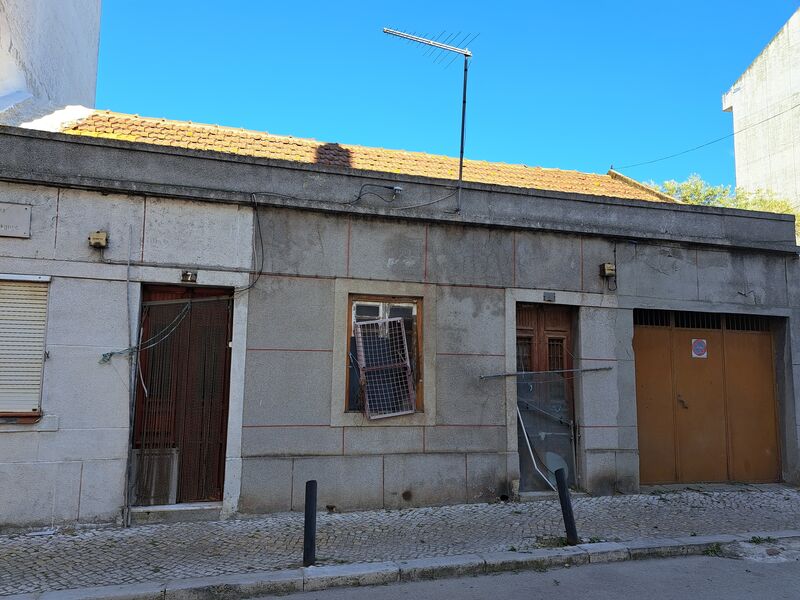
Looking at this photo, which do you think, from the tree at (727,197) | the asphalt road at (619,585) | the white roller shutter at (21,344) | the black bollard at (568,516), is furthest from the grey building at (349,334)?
the tree at (727,197)

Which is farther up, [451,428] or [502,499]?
[451,428]

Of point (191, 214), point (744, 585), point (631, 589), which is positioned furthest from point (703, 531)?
point (191, 214)

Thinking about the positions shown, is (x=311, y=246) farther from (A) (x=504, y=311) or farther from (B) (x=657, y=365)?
(B) (x=657, y=365)

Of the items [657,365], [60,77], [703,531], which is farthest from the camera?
[60,77]

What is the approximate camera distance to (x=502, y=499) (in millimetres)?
7812

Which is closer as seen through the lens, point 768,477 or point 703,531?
point 703,531

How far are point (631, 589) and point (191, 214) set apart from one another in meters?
6.19

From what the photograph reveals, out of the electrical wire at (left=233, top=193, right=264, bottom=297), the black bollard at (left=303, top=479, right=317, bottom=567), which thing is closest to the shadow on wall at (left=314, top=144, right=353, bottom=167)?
the electrical wire at (left=233, top=193, right=264, bottom=297)

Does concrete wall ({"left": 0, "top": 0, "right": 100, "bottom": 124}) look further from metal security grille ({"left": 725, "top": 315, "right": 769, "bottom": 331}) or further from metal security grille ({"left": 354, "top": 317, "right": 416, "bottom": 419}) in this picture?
metal security grille ({"left": 725, "top": 315, "right": 769, "bottom": 331})

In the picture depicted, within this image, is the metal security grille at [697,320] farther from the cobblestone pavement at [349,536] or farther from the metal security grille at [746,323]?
the cobblestone pavement at [349,536]

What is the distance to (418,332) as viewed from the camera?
7.92m

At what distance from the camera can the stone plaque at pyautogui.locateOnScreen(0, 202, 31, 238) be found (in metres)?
6.52

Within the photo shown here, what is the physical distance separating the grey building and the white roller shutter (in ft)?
0.07

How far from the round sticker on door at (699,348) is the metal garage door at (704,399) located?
0.02m
